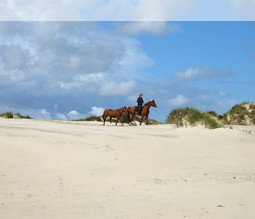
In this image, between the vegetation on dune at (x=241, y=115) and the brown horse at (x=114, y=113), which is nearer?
the brown horse at (x=114, y=113)

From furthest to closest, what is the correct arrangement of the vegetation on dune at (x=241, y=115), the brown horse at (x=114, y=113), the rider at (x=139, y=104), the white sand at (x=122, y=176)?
the vegetation on dune at (x=241, y=115)
the rider at (x=139, y=104)
the brown horse at (x=114, y=113)
the white sand at (x=122, y=176)

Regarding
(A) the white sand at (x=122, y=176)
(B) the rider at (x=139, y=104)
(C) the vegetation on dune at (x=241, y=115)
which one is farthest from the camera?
(C) the vegetation on dune at (x=241, y=115)

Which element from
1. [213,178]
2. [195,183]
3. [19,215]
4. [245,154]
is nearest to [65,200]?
[19,215]

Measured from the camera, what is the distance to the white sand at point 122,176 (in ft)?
23.6

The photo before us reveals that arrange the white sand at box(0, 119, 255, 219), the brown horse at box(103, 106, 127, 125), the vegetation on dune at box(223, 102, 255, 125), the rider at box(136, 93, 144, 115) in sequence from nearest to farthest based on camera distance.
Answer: the white sand at box(0, 119, 255, 219) < the brown horse at box(103, 106, 127, 125) < the rider at box(136, 93, 144, 115) < the vegetation on dune at box(223, 102, 255, 125)

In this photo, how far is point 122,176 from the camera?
957 centimetres

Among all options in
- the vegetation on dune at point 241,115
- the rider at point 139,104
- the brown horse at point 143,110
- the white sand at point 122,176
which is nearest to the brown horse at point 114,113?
the brown horse at point 143,110

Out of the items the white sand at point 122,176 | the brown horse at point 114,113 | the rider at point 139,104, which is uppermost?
the rider at point 139,104

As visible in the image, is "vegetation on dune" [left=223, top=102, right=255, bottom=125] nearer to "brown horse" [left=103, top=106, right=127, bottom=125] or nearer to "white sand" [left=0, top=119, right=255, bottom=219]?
"brown horse" [left=103, top=106, right=127, bottom=125]

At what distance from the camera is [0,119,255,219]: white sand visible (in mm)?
7203

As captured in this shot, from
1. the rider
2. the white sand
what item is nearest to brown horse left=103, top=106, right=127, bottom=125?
the rider

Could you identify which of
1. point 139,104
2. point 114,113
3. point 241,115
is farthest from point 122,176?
point 241,115

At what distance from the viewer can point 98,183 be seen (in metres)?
8.96

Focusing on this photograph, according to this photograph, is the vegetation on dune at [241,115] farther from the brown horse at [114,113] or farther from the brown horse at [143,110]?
the brown horse at [114,113]
